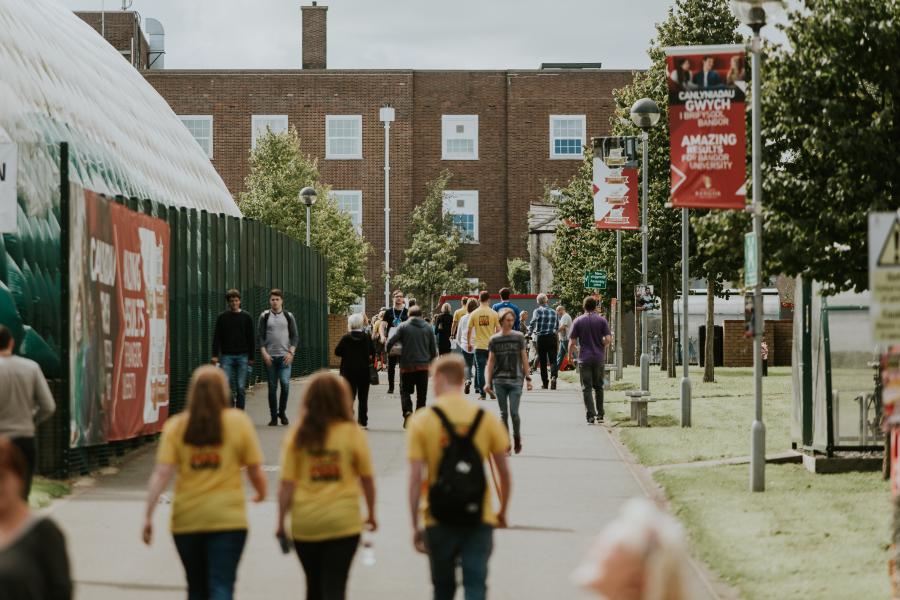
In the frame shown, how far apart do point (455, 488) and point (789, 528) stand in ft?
17.3

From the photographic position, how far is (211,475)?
7.36 m

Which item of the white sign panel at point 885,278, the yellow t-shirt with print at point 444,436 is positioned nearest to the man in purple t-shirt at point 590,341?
the white sign panel at point 885,278

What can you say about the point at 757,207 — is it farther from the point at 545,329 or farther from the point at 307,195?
the point at 307,195

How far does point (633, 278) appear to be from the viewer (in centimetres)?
4388

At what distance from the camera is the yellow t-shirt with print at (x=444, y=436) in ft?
24.3

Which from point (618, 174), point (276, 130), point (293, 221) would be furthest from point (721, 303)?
point (618, 174)

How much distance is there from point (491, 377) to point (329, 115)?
158 ft

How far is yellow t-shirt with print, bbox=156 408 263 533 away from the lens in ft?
24.0

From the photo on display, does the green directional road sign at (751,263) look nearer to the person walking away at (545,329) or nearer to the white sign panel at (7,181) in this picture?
the white sign panel at (7,181)

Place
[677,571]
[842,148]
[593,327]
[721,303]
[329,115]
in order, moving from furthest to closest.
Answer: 1. [329,115]
2. [721,303]
3. [593,327]
4. [842,148]
5. [677,571]

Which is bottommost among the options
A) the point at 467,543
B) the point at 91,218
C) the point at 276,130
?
the point at 467,543

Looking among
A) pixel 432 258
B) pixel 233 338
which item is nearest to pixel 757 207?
pixel 233 338

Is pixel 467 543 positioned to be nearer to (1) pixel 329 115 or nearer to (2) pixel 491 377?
(2) pixel 491 377

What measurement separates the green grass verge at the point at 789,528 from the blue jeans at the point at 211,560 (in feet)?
11.6
